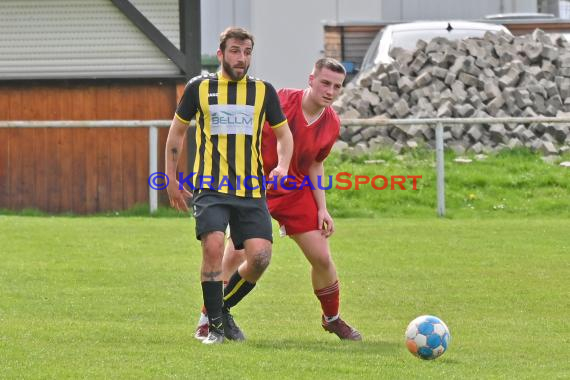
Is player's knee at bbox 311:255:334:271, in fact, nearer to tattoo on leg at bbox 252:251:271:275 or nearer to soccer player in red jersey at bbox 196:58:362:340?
soccer player in red jersey at bbox 196:58:362:340

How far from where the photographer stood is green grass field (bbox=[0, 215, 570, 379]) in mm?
7469

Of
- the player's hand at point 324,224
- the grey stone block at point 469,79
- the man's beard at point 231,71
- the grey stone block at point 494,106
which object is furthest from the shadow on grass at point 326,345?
the grey stone block at point 469,79

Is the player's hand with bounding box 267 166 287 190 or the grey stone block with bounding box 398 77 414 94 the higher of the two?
the grey stone block with bounding box 398 77 414 94

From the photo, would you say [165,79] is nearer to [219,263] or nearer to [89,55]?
[89,55]

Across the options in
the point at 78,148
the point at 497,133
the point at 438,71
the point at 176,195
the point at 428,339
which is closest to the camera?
the point at 428,339

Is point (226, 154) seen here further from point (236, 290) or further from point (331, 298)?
point (331, 298)

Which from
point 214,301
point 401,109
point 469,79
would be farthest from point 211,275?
point 469,79

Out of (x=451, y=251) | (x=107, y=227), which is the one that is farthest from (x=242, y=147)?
(x=107, y=227)

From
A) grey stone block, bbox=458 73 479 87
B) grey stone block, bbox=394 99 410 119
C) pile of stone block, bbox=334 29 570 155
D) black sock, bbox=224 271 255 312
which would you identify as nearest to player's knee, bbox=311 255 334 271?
black sock, bbox=224 271 255 312

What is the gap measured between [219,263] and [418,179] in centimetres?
1191

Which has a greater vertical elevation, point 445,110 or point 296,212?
point 445,110

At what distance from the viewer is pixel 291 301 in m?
11.0

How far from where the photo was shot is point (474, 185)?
1994 centimetres

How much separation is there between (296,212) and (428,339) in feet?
4.76
